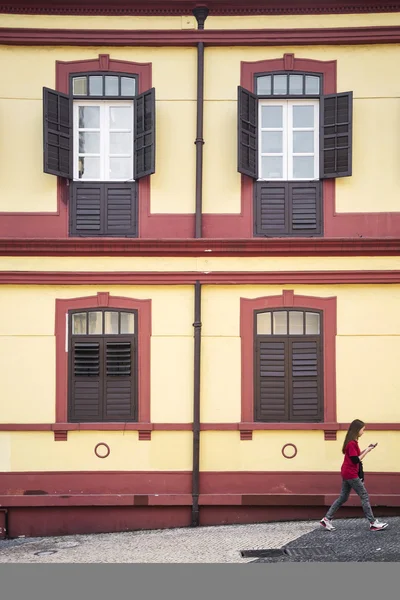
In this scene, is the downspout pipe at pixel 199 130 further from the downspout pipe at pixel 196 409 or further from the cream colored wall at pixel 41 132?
the downspout pipe at pixel 196 409

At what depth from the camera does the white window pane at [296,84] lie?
528 inches

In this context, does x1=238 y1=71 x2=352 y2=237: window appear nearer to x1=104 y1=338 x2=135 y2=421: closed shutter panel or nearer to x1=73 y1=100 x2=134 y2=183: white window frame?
x1=73 y1=100 x2=134 y2=183: white window frame

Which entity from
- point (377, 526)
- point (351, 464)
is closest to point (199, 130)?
point (351, 464)

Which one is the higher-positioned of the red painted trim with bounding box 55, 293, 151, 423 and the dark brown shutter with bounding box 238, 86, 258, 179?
the dark brown shutter with bounding box 238, 86, 258, 179

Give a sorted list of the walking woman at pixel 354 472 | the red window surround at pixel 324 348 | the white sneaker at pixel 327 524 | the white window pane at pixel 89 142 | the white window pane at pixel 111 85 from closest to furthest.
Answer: the walking woman at pixel 354 472 < the white sneaker at pixel 327 524 < the red window surround at pixel 324 348 < the white window pane at pixel 111 85 < the white window pane at pixel 89 142

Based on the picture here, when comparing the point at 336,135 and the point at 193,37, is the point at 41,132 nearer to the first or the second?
the point at 193,37

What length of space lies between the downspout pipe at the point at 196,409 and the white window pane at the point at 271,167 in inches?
83.6

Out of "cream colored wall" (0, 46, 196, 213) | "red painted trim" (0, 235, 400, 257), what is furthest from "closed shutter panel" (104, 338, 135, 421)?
"cream colored wall" (0, 46, 196, 213)

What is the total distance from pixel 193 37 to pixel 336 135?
2806mm

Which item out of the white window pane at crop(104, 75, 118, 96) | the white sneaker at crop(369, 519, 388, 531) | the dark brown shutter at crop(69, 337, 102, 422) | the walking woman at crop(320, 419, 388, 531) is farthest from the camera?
the white window pane at crop(104, 75, 118, 96)

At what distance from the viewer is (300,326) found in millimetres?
13258

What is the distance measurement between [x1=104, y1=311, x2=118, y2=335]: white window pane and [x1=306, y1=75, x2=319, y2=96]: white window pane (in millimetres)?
4803

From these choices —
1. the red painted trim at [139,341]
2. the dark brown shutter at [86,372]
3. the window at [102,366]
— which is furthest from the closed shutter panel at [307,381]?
the dark brown shutter at [86,372]

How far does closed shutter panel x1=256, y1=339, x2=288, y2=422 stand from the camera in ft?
43.3
